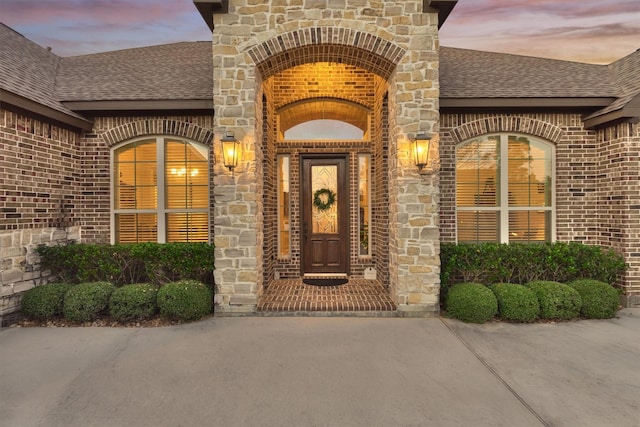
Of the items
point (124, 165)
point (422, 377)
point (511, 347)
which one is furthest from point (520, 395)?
point (124, 165)

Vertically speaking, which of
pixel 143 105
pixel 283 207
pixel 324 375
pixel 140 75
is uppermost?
pixel 140 75

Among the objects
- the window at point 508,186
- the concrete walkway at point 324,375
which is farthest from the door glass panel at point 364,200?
the concrete walkway at point 324,375

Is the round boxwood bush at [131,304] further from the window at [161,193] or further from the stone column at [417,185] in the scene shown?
the stone column at [417,185]

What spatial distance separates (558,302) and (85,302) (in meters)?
6.80

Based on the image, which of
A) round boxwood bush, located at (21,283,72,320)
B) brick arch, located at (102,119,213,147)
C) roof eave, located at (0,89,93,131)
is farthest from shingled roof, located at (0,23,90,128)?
round boxwood bush, located at (21,283,72,320)

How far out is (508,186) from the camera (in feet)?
18.9

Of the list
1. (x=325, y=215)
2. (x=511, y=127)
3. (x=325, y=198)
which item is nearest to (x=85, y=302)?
(x=325, y=215)

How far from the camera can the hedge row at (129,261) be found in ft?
15.9

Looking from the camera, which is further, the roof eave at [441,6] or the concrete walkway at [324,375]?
the roof eave at [441,6]

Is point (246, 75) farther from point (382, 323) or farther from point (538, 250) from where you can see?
point (538, 250)

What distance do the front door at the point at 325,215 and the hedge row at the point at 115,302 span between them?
276 cm

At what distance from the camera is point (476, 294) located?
435 cm

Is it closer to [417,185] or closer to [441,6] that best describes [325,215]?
[417,185]

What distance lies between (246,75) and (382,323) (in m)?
4.27
